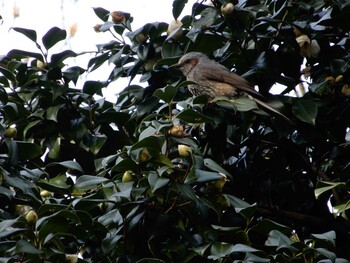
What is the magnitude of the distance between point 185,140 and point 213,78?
155cm

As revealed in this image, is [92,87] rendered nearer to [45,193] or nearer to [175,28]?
[175,28]

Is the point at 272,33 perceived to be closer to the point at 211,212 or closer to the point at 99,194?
the point at 211,212

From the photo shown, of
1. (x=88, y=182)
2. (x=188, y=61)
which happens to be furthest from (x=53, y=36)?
(x=88, y=182)

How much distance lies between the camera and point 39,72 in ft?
13.1

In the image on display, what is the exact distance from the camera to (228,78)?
4.30 metres

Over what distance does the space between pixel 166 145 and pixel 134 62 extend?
1.13 metres

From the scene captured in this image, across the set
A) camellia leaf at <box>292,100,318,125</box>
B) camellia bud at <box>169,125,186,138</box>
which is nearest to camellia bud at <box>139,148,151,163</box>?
camellia bud at <box>169,125,186,138</box>

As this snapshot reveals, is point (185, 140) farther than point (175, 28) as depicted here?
No

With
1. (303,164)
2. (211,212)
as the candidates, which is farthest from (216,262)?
(303,164)

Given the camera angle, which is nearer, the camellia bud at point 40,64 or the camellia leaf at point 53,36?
the camellia leaf at point 53,36

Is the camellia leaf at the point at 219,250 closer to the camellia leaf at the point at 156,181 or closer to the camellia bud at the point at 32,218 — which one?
the camellia leaf at the point at 156,181

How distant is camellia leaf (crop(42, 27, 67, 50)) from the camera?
3.86 m

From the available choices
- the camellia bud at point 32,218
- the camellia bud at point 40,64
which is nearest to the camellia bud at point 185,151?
the camellia bud at point 32,218

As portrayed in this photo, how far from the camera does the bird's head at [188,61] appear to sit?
409 centimetres
